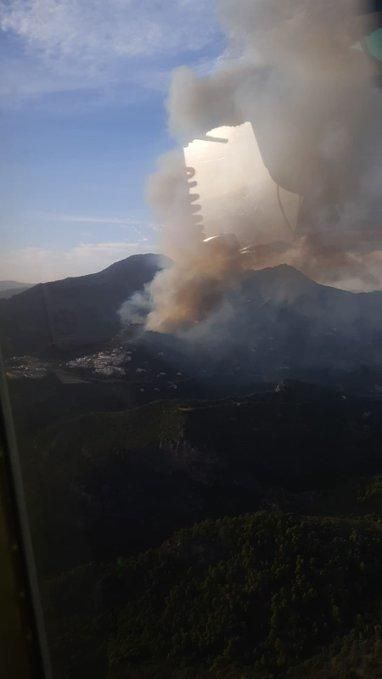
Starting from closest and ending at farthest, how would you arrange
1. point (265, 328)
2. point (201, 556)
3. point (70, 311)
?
point (201, 556)
point (70, 311)
point (265, 328)

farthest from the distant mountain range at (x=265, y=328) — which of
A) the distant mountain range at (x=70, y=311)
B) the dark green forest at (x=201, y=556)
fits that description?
the dark green forest at (x=201, y=556)

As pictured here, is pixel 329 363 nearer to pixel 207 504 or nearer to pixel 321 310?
pixel 321 310

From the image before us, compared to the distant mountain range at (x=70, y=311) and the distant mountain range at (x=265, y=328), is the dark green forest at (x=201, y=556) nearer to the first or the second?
the distant mountain range at (x=70, y=311)

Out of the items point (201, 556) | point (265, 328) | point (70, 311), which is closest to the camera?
point (201, 556)

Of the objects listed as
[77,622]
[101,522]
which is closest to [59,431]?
[101,522]

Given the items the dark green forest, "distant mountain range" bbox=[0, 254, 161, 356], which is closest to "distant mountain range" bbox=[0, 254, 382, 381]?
"distant mountain range" bbox=[0, 254, 161, 356]

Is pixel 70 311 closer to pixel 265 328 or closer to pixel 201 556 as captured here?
pixel 265 328

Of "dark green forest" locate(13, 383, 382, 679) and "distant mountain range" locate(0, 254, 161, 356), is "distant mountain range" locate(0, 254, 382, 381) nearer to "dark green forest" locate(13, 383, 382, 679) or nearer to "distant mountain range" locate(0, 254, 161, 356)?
"distant mountain range" locate(0, 254, 161, 356)

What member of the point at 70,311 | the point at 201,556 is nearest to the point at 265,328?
the point at 70,311
